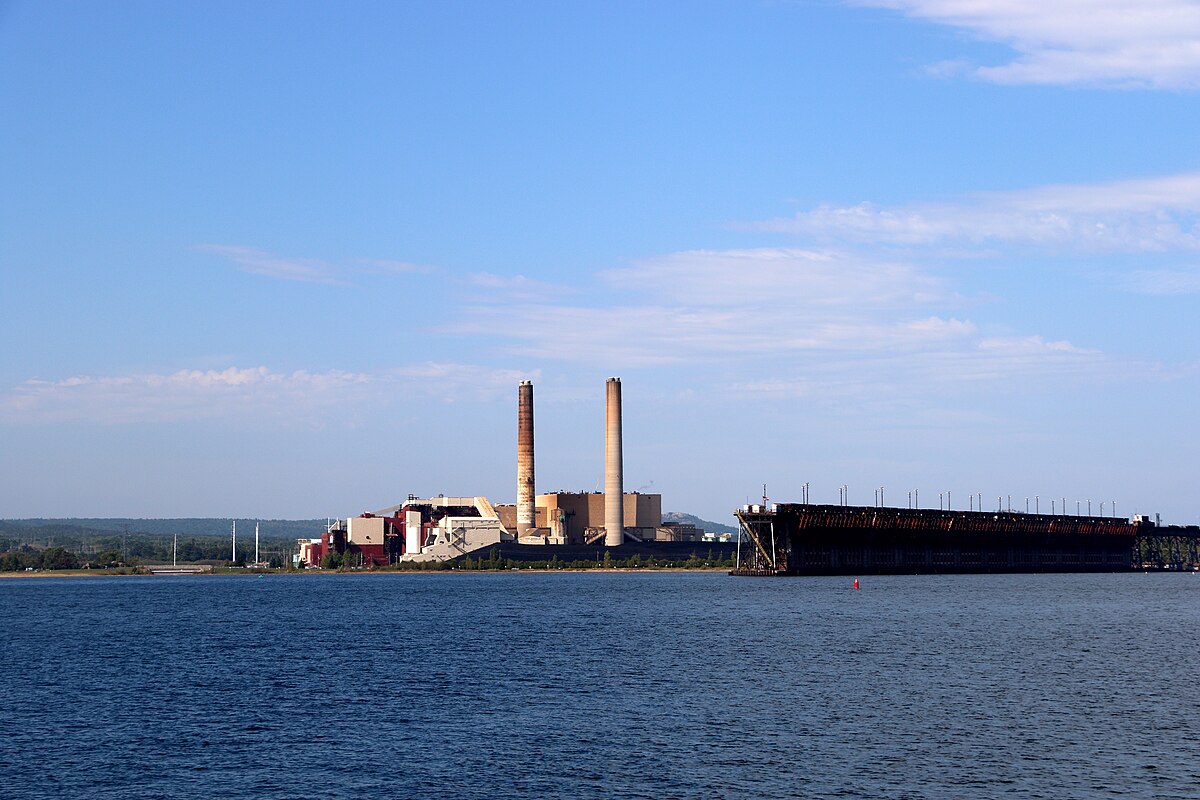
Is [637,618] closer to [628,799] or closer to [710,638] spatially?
[710,638]

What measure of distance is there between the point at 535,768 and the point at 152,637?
7682 cm

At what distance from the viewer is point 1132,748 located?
180ft

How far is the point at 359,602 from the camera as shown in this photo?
7082 inches

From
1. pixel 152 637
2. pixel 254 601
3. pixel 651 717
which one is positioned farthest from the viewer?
pixel 254 601

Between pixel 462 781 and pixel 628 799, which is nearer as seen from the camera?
pixel 628 799

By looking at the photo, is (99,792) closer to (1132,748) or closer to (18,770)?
(18,770)

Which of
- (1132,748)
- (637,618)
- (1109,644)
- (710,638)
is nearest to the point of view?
(1132,748)

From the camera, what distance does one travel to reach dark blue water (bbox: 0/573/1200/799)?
49.8 meters

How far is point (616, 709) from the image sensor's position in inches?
2621

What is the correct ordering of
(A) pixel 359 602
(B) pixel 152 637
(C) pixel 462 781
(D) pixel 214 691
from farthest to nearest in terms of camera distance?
(A) pixel 359 602 < (B) pixel 152 637 < (D) pixel 214 691 < (C) pixel 462 781

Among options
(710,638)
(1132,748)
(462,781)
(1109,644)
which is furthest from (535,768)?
(1109,644)

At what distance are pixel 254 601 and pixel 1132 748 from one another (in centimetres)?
15512

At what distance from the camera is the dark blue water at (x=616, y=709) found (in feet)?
163

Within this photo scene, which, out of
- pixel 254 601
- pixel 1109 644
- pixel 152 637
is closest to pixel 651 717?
pixel 1109 644
